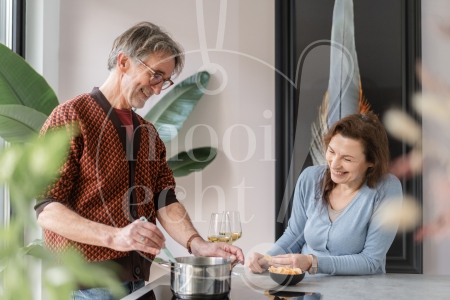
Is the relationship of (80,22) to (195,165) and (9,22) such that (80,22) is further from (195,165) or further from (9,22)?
(195,165)

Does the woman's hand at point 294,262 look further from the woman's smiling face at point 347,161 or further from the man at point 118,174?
the woman's smiling face at point 347,161

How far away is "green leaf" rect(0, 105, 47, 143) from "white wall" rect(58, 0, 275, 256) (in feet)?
2.91

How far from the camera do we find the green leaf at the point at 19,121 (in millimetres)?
2199

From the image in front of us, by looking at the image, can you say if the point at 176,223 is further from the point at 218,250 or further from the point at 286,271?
the point at 286,271

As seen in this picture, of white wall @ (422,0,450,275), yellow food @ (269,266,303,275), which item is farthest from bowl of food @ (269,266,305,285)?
white wall @ (422,0,450,275)

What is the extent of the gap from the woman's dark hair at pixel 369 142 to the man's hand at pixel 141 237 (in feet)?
3.60

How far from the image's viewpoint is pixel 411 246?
8.79 feet

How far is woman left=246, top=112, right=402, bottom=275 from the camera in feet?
6.89

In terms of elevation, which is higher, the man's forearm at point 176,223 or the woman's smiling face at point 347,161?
the woman's smiling face at point 347,161

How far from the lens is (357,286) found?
5.34 feet

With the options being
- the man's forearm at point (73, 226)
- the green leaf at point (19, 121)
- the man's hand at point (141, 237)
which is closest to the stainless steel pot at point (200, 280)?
the man's hand at point (141, 237)

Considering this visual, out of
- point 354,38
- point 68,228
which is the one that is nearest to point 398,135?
point 354,38

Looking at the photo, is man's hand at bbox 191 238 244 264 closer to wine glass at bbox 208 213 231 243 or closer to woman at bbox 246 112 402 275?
wine glass at bbox 208 213 231 243

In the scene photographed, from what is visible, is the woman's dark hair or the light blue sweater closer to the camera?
the light blue sweater
